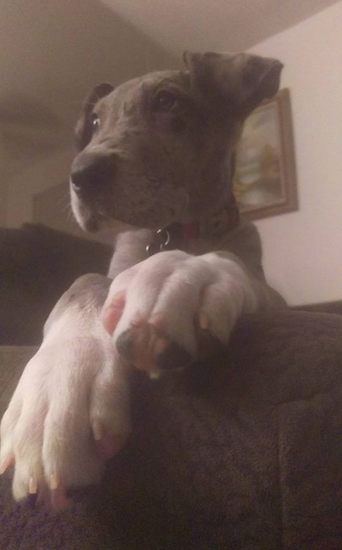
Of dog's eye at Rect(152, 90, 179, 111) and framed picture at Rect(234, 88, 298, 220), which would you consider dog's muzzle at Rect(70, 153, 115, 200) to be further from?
framed picture at Rect(234, 88, 298, 220)

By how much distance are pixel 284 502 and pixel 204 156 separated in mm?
1001

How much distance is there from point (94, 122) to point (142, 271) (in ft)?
3.11

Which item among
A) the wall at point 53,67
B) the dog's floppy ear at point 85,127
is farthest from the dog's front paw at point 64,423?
the wall at point 53,67

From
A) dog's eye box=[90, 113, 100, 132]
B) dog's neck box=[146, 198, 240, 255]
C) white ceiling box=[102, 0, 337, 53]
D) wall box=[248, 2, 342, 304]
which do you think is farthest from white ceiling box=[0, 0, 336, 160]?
dog's neck box=[146, 198, 240, 255]

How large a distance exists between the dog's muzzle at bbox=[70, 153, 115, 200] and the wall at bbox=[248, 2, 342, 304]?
5.99 ft

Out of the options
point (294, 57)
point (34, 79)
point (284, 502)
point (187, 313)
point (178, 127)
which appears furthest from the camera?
point (34, 79)

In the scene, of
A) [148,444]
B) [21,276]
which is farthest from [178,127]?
[148,444]

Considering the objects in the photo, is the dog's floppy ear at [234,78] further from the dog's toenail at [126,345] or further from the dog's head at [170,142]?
the dog's toenail at [126,345]

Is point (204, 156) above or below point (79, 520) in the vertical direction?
above

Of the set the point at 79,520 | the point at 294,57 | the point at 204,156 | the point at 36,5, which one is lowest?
the point at 79,520

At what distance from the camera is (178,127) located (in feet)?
4.17

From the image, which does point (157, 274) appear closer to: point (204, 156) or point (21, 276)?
point (21, 276)

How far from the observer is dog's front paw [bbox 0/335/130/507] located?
47 centimetres

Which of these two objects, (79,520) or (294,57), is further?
(294,57)
